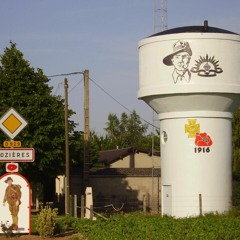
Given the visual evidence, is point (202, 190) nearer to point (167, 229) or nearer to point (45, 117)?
point (167, 229)

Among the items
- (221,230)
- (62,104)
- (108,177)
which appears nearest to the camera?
(221,230)

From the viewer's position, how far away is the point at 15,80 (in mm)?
38969

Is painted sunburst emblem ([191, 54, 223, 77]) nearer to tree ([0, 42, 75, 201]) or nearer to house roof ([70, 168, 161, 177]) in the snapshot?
tree ([0, 42, 75, 201])

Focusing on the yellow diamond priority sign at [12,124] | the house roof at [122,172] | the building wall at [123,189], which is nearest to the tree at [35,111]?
the building wall at [123,189]

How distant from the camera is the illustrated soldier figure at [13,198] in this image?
18688 millimetres

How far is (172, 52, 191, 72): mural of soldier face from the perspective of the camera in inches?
1034

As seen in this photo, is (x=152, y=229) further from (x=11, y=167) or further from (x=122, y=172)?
(x=122, y=172)

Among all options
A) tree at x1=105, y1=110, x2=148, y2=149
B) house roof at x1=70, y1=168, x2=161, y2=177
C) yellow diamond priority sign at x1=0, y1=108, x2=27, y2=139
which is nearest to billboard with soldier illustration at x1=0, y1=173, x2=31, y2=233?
yellow diamond priority sign at x1=0, y1=108, x2=27, y2=139

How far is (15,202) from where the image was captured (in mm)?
18688

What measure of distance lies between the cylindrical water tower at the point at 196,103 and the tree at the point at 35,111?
1225 centimetres

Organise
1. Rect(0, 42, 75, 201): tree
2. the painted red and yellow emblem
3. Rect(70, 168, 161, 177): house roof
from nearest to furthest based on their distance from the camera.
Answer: the painted red and yellow emblem < Rect(0, 42, 75, 201): tree < Rect(70, 168, 161, 177): house roof

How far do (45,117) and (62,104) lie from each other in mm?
3030

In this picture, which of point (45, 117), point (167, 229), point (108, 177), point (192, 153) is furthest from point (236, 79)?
point (108, 177)

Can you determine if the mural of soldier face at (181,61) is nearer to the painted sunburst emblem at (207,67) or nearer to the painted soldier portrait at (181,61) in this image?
the painted soldier portrait at (181,61)
